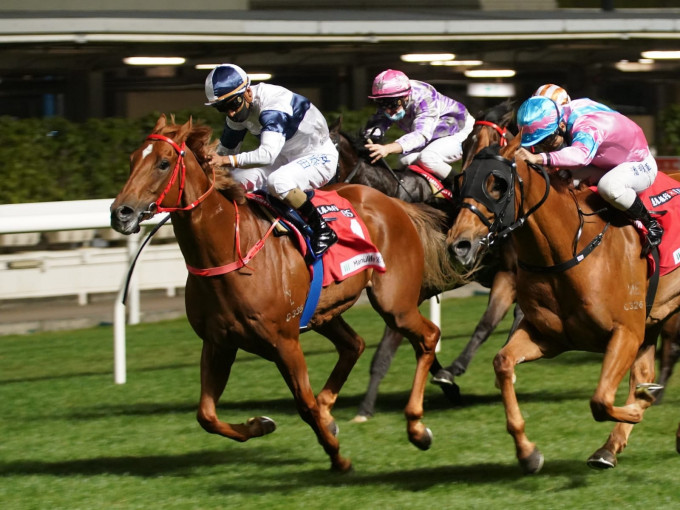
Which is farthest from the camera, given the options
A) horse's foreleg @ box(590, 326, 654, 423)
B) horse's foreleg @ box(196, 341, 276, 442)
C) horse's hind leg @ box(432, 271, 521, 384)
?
horse's hind leg @ box(432, 271, 521, 384)

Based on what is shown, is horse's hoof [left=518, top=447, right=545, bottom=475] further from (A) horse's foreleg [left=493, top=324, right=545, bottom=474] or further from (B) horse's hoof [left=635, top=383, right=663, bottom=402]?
(B) horse's hoof [left=635, top=383, right=663, bottom=402]

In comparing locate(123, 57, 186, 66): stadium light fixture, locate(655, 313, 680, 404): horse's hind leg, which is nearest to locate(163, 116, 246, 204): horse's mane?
locate(655, 313, 680, 404): horse's hind leg

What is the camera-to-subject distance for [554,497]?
446 cm

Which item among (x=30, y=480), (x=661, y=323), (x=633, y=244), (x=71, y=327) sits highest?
(x=633, y=244)

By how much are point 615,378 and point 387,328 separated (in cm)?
192

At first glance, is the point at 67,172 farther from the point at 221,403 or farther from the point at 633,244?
the point at 633,244

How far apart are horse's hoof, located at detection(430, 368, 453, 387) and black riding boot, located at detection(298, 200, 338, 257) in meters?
1.36

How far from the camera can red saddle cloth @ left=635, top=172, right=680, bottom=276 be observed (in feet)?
16.3

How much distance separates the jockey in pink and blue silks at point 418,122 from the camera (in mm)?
6566

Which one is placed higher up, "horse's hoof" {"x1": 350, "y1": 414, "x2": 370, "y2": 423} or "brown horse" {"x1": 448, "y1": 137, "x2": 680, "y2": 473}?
"brown horse" {"x1": 448, "y1": 137, "x2": 680, "y2": 473}

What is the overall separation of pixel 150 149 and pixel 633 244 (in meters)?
2.03

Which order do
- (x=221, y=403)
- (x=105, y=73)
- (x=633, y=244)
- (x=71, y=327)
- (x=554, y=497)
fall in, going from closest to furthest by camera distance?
(x=554, y=497) < (x=633, y=244) < (x=221, y=403) < (x=71, y=327) < (x=105, y=73)

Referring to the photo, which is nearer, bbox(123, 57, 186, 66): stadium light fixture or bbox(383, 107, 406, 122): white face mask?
bbox(383, 107, 406, 122): white face mask

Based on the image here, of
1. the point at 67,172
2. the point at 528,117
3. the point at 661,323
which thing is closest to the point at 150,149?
the point at 528,117
